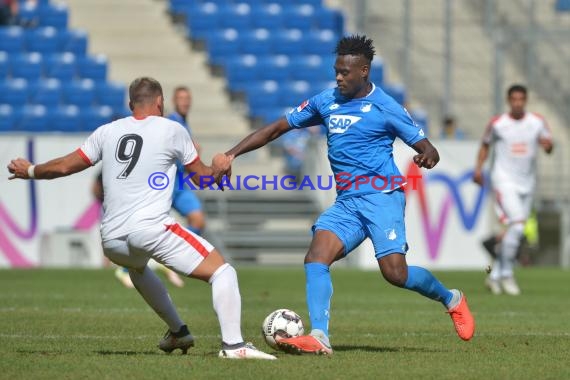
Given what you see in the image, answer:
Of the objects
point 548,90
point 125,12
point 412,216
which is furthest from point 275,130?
point 125,12

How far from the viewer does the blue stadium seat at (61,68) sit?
26.8 metres

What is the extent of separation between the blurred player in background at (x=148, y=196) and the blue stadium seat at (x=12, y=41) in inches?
753

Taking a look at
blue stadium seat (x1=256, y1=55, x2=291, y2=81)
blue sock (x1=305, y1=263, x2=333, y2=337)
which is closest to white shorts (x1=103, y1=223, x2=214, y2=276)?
blue sock (x1=305, y1=263, x2=333, y2=337)

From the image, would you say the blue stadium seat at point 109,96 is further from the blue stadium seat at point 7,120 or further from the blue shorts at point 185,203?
the blue shorts at point 185,203

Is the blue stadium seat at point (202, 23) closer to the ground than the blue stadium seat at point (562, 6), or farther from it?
closer to the ground

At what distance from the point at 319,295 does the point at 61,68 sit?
18641 millimetres

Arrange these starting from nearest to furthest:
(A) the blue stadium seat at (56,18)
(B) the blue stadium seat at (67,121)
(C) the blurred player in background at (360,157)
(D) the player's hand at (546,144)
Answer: (C) the blurred player in background at (360,157), (D) the player's hand at (546,144), (B) the blue stadium seat at (67,121), (A) the blue stadium seat at (56,18)

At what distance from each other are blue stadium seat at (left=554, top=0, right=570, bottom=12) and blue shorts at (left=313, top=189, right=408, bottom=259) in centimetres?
1821

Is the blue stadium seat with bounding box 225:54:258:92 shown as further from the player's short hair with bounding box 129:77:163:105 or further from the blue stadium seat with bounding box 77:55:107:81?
the player's short hair with bounding box 129:77:163:105

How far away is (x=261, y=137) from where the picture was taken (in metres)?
9.67

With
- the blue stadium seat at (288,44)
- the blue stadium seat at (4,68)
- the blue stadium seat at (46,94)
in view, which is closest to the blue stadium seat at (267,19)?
the blue stadium seat at (288,44)

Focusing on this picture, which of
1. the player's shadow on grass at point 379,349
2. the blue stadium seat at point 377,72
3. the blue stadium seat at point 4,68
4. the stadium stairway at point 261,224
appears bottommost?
the stadium stairway at point 261,224

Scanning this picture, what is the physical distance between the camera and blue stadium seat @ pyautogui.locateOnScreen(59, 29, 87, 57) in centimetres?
2767

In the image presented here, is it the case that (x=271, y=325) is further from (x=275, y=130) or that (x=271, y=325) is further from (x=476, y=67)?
(x=476, y=67)
